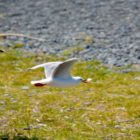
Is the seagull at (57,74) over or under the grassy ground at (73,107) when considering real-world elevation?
over

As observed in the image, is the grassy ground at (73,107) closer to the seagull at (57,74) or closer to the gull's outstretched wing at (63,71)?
the seagull at (57,74)

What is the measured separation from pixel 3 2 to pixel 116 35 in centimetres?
1051

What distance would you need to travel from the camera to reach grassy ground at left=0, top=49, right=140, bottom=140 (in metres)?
12.8

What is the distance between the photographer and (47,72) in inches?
480

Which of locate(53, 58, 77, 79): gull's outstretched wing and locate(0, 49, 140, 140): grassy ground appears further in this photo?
locate(0, 49, 140, 140): grassy ground

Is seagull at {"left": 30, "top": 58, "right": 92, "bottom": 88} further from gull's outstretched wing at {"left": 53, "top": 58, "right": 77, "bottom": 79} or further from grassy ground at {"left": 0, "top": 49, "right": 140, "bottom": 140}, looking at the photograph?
grassy ground at {"left": 0, "top": 49, "right": 140, "bottom": 140}

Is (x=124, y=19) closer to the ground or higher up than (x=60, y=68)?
closer to the ground

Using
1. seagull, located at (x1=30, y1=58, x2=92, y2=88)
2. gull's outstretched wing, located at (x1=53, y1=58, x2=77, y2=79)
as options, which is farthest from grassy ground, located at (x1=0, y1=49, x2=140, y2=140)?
gull's outstretched wing, located at (x1=53, y1=58, x2=77, y2=79)

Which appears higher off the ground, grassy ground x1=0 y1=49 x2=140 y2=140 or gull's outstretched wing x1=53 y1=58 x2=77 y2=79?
gull's outstretched wing x1=53 y1=58 x2=77 y2=79

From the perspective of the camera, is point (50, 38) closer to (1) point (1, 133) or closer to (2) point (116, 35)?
(2) point (116, 35)

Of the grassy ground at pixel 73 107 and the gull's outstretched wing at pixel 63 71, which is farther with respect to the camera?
the grassy ground at pixel 73 107

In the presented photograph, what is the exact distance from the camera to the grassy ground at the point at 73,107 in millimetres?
12812

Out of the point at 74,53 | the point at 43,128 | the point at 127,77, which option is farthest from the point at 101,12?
the point at 43,128

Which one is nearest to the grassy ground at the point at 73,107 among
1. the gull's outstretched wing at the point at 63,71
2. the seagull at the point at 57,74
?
the seagull at the point at 57,74
